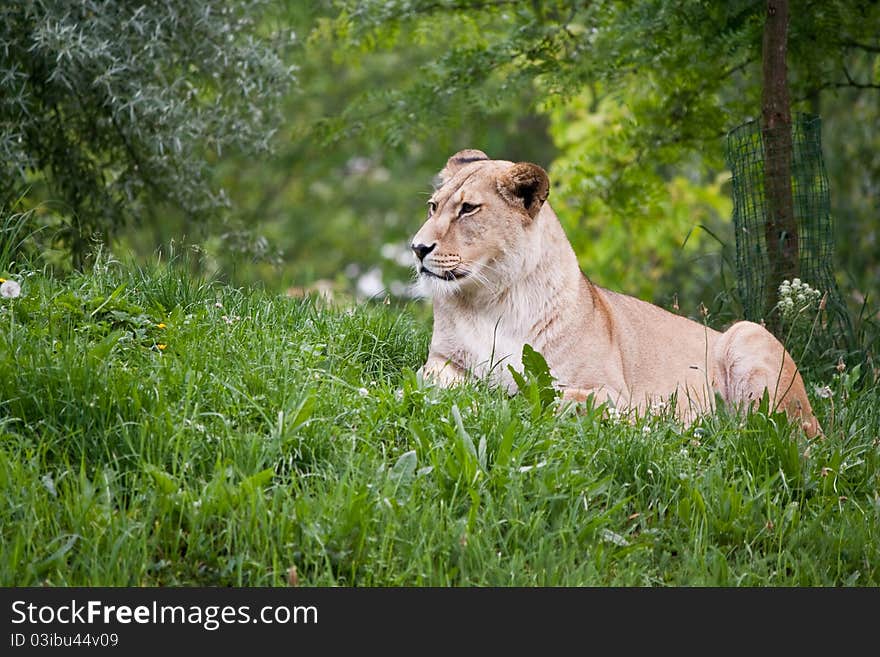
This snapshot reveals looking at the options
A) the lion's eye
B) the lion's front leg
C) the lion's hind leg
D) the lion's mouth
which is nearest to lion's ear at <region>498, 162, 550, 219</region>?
the lion's eye

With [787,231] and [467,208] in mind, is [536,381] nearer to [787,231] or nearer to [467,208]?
[467,208]

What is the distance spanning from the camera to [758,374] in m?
5.91

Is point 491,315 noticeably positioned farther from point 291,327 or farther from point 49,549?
point 49,549

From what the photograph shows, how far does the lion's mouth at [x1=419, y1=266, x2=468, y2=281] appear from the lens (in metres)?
5.68

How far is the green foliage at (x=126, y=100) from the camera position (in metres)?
7.41

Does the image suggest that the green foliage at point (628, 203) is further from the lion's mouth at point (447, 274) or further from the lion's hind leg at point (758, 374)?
the lion's mouth at point (447, 274)

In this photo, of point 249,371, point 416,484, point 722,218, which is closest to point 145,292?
point 249,371

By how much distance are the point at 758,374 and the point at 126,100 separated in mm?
4723

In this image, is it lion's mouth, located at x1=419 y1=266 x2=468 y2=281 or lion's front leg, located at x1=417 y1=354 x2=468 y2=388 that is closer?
lion's front leg, located at x1=417 y1=354 x2=468 y2=388

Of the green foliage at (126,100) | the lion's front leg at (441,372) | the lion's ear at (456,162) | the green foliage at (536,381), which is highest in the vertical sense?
the green foliage at (126,100)

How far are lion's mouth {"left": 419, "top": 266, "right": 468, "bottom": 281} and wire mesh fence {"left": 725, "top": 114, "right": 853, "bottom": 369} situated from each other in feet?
7.67

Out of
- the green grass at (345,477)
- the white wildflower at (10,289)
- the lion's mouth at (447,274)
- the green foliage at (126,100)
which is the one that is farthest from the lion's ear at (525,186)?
the green foliage at (126,100)

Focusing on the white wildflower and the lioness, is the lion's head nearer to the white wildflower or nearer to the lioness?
the lioness
